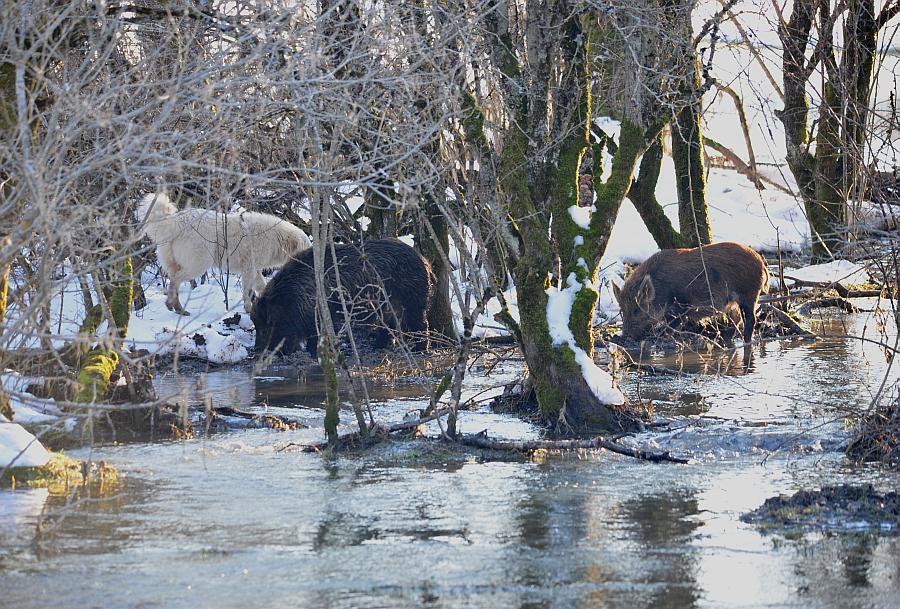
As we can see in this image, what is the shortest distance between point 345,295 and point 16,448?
22.4ft

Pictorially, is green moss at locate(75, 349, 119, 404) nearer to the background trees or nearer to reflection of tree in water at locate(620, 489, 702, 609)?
the background trees

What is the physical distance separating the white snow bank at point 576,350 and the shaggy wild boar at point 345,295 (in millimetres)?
4655

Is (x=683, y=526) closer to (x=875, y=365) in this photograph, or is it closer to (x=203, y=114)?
(x=203, y=114)

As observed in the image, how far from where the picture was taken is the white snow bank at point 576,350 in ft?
32.2

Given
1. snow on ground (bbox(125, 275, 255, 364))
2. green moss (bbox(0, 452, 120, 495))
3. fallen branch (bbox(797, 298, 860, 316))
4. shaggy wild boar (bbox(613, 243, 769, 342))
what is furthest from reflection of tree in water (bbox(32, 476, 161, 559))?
fallen branch (bbox(797, 298, 860, 316))

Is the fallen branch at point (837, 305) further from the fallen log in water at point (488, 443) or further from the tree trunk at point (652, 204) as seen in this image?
the fallen log in water at point (488, 443)

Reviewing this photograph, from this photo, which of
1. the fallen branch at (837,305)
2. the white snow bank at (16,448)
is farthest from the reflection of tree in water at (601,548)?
the fallen branch at (837,305)

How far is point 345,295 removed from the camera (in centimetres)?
1467

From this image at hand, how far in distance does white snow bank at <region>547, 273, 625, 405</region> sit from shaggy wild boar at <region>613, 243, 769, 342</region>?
13.3 ft

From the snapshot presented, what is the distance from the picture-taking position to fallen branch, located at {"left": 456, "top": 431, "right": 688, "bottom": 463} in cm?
873

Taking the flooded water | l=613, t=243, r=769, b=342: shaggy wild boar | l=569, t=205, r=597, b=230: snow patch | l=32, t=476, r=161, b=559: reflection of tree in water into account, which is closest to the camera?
the flooded water

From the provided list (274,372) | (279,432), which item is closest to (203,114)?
(279,432)

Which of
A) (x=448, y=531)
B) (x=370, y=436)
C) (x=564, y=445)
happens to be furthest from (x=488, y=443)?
(x=448, y=531)

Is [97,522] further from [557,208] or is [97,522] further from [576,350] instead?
[557,208]
